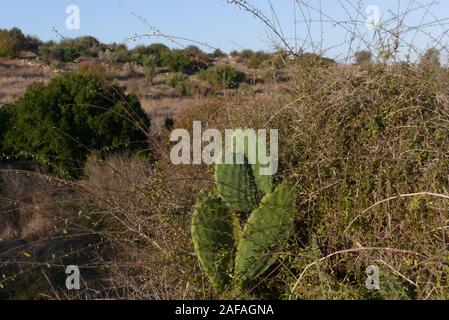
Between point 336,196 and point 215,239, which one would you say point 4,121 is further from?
point 336,196

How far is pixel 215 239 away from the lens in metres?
4.08

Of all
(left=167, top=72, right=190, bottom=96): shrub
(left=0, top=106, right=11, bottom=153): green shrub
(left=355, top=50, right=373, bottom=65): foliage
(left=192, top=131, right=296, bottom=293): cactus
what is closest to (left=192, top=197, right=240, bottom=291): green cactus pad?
(left=192, top=131, right=296, bottom=293): cactus

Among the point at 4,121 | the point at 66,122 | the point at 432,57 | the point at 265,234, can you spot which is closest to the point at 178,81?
the point at 4,121

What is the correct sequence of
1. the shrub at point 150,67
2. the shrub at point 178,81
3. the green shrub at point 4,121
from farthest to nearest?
the shrub at point 150,67, the shrub at point 178,81, the green shrub at point 4,121

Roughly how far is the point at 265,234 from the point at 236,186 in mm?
399

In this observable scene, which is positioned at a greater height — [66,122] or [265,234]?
[66,122]

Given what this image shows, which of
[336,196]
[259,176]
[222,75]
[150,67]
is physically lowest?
[336,196]

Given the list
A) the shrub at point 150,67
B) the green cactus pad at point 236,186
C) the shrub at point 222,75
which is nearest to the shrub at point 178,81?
the shrub at point 150,67

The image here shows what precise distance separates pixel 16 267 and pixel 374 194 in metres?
4.63

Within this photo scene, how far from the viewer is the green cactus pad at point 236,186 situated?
4133mm

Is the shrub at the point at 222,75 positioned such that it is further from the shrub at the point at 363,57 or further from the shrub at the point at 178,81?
the shrub at the point at 178,81

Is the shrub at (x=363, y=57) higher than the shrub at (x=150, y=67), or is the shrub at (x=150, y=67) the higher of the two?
the shrub at (x=150, y=67)

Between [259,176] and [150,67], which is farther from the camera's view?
[150,67]
